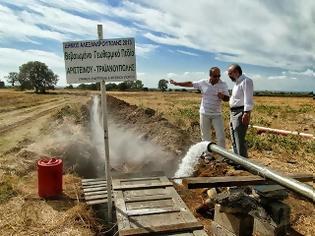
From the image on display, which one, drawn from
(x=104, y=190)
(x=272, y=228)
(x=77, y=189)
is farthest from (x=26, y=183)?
(x=272, y=228)

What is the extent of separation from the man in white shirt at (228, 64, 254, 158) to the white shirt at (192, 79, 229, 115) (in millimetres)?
681

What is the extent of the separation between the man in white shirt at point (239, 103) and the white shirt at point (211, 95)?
68 cm

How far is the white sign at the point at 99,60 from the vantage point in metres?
5.09

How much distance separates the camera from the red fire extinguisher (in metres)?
6.16

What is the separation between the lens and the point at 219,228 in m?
5.24

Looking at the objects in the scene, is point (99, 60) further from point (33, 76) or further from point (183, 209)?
point (33, 76)

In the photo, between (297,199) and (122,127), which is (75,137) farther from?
(297,199)

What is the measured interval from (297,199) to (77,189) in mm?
3958

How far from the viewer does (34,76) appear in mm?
101938

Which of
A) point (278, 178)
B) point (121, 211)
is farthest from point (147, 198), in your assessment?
point (278, 178)

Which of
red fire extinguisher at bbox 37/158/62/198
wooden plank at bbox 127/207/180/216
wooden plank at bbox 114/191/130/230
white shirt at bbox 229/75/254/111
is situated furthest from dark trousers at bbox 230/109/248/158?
red fire extinguisher at bbox 37/158/62/198

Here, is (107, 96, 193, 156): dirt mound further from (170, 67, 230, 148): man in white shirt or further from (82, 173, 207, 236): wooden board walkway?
(82, 173, 207, 236): wooden board walkway

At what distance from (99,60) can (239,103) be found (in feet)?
9.24

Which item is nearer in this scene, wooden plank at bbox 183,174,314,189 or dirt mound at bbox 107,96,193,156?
wooden plank at bbox 183,174,314,189
